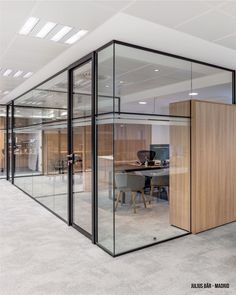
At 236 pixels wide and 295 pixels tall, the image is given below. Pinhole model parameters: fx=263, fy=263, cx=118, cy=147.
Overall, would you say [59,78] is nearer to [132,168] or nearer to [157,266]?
[132,168]

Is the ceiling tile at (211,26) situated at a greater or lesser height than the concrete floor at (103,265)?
greater

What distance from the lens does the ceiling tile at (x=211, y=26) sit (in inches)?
118

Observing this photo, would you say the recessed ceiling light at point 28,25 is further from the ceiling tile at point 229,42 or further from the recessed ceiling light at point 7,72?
the ceiling tile at point 229,42

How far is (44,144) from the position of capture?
22.0 feet

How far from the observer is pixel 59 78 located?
17.5 ft

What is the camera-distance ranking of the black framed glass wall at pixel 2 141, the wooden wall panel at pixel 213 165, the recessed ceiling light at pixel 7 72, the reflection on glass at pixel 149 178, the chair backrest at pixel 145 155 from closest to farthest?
the reflection on glass at pixel 149 178 < the chair backrest at pixel 145 155 < the wooden wall panel at pixel 213 165 < the recessed ceiling light at pixel 7 72 < the black framed glass wall at pixel 2 141

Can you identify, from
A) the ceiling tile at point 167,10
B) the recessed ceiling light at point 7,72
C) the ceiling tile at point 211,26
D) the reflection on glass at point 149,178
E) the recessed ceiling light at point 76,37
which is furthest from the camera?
the recessed ceiling light at point 7,72

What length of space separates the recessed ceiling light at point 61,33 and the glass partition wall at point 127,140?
59cm

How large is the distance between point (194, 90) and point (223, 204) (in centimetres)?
215

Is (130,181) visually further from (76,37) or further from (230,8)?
(230,8)

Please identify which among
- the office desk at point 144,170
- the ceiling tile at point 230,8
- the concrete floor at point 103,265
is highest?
the ceiling tile at point 230,8

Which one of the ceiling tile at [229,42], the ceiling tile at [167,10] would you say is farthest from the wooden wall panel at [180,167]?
the ceiling tile at [167,10]

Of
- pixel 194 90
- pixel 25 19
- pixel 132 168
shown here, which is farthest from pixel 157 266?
pixel 25 19

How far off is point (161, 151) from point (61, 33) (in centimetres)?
239
